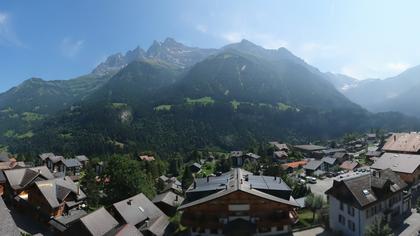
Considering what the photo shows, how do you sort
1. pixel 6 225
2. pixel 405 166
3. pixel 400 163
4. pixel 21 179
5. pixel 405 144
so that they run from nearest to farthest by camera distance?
pixel 6 225 → pixel 405 166 → pixel 400 163 → pixel 21 179 → pixel 405 144

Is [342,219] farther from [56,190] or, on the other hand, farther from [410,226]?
[56,190]

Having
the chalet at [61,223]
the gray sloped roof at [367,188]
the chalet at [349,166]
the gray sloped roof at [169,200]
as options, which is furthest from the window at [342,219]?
the chalet at [349,166]

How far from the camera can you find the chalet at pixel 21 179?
65500 mm

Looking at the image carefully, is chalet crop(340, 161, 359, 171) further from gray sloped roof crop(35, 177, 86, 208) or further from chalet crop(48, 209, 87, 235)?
chalet crop(48, 209, 87, 235)

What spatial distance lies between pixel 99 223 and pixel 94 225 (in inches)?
39.3

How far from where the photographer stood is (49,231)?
5456cm

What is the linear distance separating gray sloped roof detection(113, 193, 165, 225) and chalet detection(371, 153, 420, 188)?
43.6 metres

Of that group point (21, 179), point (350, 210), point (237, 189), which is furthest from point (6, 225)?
point (21, 179)

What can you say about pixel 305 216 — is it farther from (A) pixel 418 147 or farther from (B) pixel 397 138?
(B) pixel 397 138

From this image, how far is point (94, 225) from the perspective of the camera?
4438 centimetres

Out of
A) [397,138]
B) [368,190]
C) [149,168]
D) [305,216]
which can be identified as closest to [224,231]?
[305,216]

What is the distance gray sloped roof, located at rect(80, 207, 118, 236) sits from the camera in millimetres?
43625

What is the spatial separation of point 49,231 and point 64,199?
813 cm

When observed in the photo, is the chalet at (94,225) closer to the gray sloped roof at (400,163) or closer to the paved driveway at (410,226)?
the paved driveway at (410,226)
